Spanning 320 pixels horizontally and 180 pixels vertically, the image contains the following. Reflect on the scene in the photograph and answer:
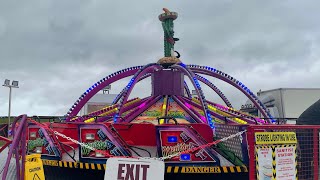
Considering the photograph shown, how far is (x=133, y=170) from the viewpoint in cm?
466

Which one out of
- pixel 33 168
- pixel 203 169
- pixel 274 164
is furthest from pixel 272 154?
pixel 33 168

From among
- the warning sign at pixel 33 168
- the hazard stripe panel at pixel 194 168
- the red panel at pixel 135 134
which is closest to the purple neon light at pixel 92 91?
the red panel at pixel 135 134

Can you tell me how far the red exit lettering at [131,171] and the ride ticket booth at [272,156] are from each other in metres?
2.01

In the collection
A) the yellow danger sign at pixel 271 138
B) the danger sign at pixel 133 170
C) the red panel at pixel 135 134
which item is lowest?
the danger sign at pixel 133 170

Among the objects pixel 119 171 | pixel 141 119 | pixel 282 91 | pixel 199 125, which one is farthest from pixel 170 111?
pixel 282 91

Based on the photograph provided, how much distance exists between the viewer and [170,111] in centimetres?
1248

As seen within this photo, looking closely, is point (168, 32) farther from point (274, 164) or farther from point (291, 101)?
point (274, 164)

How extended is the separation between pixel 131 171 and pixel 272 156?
2372mm

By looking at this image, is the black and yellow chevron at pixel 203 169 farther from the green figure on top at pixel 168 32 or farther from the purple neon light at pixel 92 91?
the green figure on top at pixel 168 32

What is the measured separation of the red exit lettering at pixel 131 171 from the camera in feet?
15.2

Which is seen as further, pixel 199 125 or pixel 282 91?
pixel 282 91

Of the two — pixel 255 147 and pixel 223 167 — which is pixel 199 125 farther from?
pixel 255 147

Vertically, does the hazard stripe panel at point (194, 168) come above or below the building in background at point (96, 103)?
below

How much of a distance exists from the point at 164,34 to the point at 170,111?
14.0 feet
